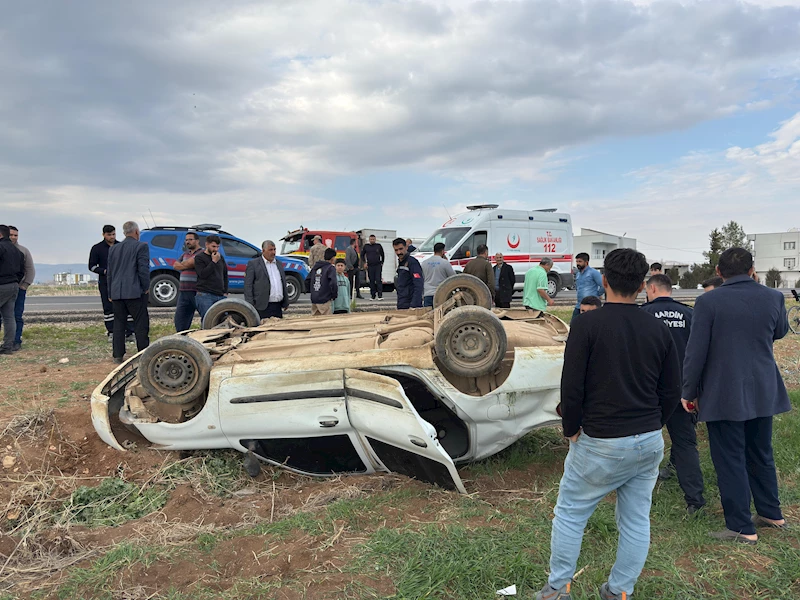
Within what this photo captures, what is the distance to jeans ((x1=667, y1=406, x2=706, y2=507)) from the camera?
362 centimetres

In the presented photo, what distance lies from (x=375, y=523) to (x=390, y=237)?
18432mm

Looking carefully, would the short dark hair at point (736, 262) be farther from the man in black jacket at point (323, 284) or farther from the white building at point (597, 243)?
the white building at point (597, 243)

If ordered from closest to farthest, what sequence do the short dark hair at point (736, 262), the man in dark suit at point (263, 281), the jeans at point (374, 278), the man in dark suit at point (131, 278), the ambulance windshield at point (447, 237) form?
the short dark hair at point (736, 262) → the man in dark suit at point (131, 278) → the man in dark suit at point (263, 281) → the ambulance windshield at point (447, 237) → the jeans at point (374, 278)

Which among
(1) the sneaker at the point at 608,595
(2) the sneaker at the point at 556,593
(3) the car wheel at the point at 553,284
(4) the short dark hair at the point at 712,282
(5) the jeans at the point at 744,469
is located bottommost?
(1) the sneaker at the point at 608,595

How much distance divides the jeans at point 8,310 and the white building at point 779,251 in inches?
2814

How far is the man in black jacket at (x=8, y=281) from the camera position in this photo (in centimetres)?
777

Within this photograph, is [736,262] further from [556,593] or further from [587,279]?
[587,279]

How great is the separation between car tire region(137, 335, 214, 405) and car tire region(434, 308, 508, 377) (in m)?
1.61

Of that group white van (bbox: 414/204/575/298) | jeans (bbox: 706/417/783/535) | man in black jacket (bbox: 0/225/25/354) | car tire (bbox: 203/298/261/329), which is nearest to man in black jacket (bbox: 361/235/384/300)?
white van (bbox: 414/204/575/298)

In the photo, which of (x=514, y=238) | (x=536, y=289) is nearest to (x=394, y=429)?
(x=536, y=289)

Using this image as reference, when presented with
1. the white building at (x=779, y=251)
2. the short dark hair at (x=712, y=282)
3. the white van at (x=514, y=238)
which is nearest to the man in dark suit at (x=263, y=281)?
the short dark hair at (x=712, y=282)

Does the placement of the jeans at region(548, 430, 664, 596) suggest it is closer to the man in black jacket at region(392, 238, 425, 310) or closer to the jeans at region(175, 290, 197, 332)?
the man in black jacket at region(392, 238, 425, 310)

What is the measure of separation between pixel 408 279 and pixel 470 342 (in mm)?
4501

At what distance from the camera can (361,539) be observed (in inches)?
124
